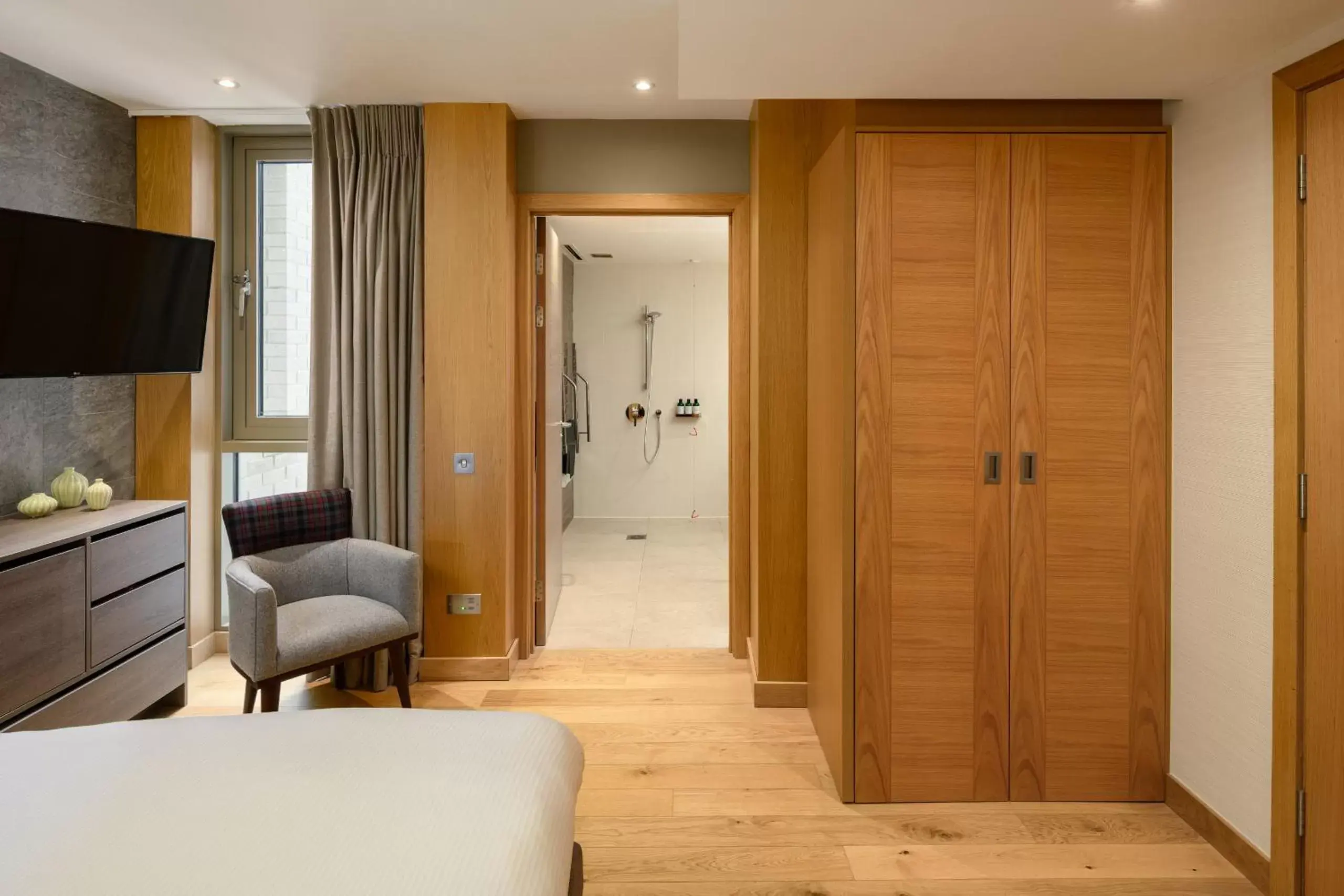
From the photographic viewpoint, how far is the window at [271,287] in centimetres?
382

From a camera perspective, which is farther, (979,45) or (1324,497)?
(979,45)

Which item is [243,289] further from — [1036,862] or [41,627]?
[1036,862]

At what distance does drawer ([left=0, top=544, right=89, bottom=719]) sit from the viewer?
7.94 ft

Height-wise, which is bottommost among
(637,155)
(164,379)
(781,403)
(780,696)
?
(780,696)

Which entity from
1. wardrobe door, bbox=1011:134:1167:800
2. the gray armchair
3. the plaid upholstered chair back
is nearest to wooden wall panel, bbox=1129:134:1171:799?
wardrobe door, bbox=1011:134:1167:800

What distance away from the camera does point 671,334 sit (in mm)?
7570

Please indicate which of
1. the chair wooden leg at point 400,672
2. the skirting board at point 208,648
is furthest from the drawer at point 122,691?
the chair wooden leg at point 400,672

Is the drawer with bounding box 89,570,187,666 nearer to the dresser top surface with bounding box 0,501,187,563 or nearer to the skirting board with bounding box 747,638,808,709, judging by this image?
the dresser top surface with bounding box 0,501,187,563

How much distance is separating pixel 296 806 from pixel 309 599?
205 centimetres

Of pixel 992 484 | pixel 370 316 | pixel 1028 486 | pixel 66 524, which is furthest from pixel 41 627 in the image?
pixel 1028 486

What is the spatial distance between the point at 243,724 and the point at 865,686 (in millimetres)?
1737

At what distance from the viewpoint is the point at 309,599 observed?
324 centimetres

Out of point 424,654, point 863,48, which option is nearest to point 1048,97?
point 863,48

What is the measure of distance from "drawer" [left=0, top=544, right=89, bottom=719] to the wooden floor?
0.71 metres
